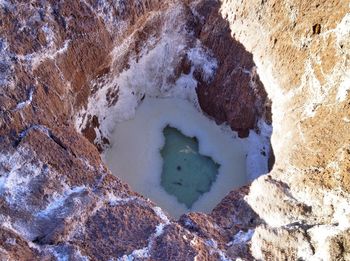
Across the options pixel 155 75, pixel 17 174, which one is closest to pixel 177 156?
pixel 155 75

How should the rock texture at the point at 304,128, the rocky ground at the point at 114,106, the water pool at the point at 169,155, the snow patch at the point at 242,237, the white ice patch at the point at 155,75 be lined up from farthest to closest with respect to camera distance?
the white ice patch at the point at 155,75 → the water pool at the point at 169,155 → the snow patch at the point at 242,237 → the rock texture at the point at 304,128 → the rocky ground at the point at 114,106

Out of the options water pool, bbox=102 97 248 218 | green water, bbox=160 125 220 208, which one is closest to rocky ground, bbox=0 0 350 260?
→ water pool, bbox=102 97 248 218

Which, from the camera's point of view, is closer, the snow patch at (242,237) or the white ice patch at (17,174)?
the white ice patch at (17,174)

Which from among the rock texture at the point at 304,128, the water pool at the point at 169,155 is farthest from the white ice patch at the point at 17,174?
the rock texture at the point at 304,128

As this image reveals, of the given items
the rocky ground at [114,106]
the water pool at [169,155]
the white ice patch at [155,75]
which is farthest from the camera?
the white ice patch at [155,75]

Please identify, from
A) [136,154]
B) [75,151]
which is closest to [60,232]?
[75,151]

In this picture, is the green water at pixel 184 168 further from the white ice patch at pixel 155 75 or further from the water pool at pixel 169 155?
the white ice patch at pixel 155 75

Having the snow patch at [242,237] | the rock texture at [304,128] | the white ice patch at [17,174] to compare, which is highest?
the rock texture at [304,128]
